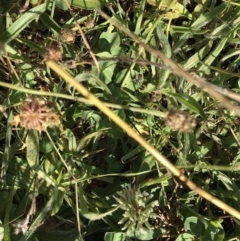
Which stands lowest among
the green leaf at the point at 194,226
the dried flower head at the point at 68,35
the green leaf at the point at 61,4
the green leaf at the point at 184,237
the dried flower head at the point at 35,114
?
the green leaf at the point at 184,237

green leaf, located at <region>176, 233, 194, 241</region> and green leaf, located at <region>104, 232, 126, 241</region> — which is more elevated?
green leaf, located at <region>104, 232, 126, 241</region>

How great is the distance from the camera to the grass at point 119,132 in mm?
1556

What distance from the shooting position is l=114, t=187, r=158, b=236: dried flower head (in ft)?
4.92

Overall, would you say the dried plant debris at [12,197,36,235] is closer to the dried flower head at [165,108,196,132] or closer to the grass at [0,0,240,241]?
the grass at [0,0,240,241]

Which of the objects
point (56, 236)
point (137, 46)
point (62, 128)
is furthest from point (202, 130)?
point (56, 236)

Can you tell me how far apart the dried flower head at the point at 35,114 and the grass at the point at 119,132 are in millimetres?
196

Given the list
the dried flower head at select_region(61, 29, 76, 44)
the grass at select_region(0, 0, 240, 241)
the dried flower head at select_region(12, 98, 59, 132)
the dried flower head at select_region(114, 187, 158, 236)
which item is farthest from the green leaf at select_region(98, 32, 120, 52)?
the dried flower head at select_region(114, 187, 158, 236)

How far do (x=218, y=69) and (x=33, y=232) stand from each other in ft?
2.63

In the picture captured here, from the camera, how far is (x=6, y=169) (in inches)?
61.8

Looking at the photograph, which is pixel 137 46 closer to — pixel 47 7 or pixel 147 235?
pixel 47 7

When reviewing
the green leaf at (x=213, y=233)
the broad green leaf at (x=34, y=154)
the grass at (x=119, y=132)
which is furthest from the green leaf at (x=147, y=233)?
the broad green leaf at (x=34, y=154)

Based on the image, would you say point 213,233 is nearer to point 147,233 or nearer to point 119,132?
point 147,233

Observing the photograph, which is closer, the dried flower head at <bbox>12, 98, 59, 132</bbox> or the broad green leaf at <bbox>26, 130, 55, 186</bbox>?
the dried flower head at <bbox>12, 98, 59, 132</bbox>

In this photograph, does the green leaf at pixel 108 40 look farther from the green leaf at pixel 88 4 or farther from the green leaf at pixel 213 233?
the green leaf at pixel 213 233
